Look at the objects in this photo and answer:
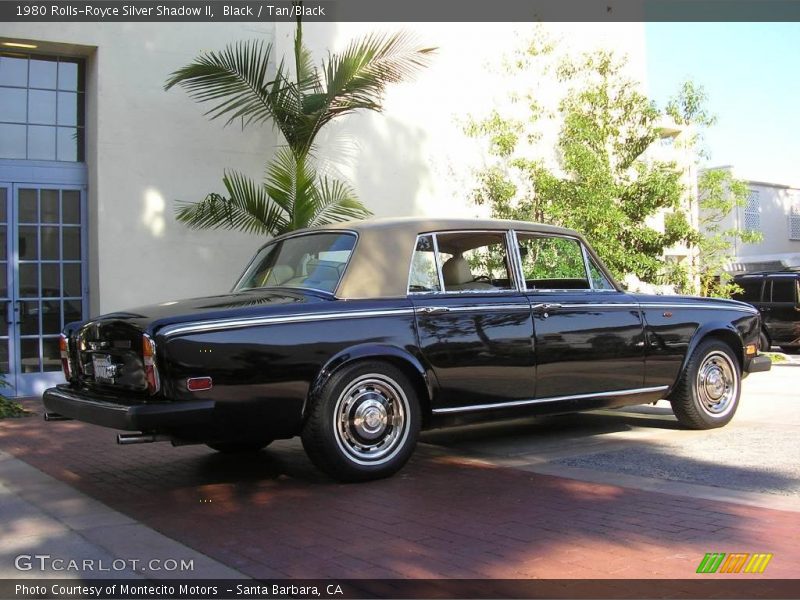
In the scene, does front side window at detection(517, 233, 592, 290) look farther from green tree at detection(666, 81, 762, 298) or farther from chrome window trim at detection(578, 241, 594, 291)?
green tree at detection(666, 81, 762, 298)

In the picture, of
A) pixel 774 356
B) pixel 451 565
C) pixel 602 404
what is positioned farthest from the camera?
pixel 774 356

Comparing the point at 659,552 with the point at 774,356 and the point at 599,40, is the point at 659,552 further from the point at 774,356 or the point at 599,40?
the point at 774,356

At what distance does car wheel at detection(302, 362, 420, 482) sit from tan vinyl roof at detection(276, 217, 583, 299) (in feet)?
1.71

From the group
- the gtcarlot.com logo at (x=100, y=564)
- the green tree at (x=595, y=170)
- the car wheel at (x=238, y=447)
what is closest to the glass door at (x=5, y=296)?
the car wheel at (x=238, y=447)

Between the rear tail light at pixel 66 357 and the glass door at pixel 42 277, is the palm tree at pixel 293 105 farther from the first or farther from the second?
the rear tail light at pixel 66 357

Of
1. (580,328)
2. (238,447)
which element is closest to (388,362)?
(580,328)

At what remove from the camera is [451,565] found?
3766 millimetres

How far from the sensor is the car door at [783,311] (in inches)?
655

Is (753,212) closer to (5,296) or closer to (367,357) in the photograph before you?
(5,296)

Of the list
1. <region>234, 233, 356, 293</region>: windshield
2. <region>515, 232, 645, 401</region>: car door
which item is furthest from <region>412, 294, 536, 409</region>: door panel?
<region>234, 233, 356, 293</region>: windshield

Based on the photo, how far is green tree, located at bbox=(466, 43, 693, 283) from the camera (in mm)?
12219

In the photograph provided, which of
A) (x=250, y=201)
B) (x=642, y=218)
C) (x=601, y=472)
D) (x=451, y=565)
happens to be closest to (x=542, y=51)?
(x=642, y=218)

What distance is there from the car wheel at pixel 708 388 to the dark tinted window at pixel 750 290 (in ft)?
35.2

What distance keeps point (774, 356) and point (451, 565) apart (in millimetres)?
13538
